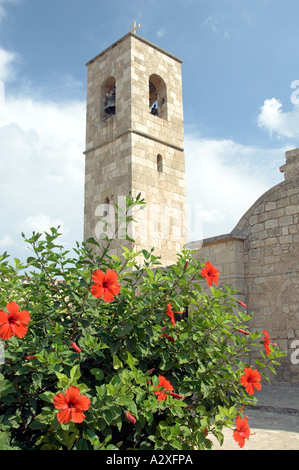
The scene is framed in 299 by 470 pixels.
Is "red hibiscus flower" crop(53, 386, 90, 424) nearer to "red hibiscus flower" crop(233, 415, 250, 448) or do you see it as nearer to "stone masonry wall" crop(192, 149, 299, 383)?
"red hibiscus flower" crop(233, 415, 250, 448)

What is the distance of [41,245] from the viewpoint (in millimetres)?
2439

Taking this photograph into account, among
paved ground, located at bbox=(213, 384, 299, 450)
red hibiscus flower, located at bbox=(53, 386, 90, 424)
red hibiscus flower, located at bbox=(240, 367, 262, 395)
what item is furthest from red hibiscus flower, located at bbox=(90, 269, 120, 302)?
paved ground, located at bbox=(213, 384, 299, 450)

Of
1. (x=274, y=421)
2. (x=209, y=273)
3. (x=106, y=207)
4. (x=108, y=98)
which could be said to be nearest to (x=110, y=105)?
(x=108, y=98)

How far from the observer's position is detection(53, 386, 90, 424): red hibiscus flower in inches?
67.3

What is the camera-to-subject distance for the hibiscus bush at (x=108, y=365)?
6.13ft

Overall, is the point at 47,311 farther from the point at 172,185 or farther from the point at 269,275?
the point at 172,185

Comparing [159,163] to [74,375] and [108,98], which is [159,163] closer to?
[108,98]

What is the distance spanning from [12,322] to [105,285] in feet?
1.55

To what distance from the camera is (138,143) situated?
11.8 m

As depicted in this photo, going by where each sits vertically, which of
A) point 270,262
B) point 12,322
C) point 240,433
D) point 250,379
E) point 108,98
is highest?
point 108,98

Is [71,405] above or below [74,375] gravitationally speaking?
below

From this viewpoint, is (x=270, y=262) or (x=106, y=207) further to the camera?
(x=106, y=207)

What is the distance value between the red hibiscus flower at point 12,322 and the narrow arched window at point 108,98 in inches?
456

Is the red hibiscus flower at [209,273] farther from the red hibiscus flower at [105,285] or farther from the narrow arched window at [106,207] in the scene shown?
the narrow arched window at [106,207]
